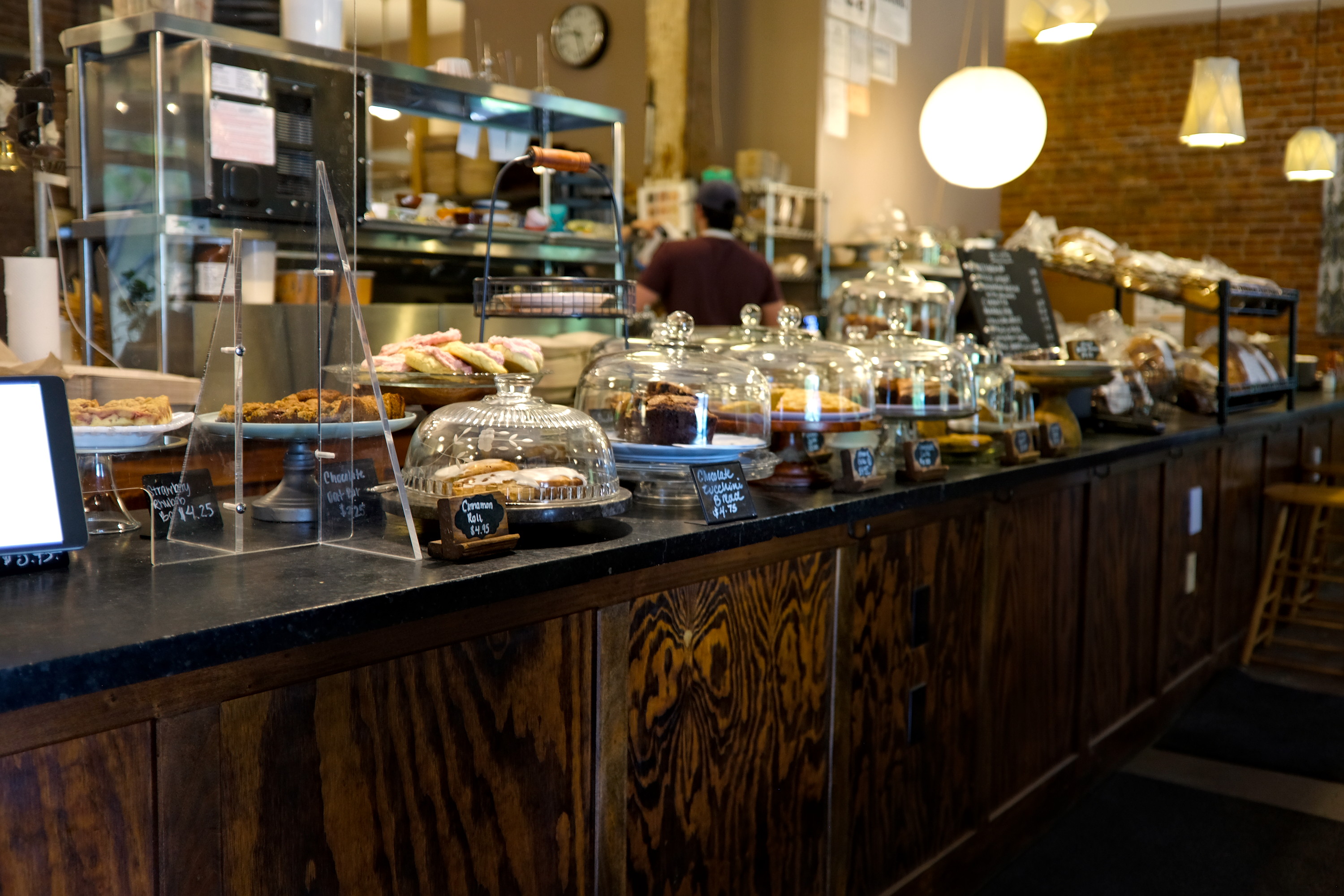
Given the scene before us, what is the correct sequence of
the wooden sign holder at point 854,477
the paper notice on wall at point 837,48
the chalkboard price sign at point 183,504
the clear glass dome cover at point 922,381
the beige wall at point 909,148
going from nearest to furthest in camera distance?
the chalkboard price sign at point 183,504 → the wooden sign holder at point 854,477 → the clear glass dome cover at point 922,381 → the paper notice on wall at point 837,48 → the beige wall at point 909,148

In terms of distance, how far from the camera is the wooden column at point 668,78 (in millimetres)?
6805

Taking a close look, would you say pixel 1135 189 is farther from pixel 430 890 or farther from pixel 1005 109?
pixel 430 890

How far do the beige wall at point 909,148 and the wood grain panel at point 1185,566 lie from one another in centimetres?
372

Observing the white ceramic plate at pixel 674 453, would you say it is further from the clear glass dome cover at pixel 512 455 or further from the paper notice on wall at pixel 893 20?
the paper notice on wall at pixel 893 20

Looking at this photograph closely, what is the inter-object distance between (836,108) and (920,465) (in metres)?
5.30

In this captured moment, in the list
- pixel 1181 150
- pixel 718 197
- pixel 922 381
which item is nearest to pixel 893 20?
pixel 1181 150

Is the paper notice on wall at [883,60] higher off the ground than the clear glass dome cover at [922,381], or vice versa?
the paper notice on wall at [883,60]

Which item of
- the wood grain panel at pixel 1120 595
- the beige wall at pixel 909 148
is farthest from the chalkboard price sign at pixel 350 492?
the beige wall at pixel 909 148

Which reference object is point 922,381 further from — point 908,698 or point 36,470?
point 36,470

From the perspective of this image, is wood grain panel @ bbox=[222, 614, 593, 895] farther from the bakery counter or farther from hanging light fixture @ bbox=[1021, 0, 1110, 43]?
hanging light fixture @ bbox=[1021, 0, 1110, 43]

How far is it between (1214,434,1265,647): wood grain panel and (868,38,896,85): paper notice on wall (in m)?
4.07

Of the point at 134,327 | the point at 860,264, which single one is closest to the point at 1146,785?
the point at 134,327

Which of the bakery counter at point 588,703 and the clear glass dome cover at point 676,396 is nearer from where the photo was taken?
the bakery counter at point 588,703

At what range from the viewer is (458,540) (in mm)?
1436
